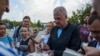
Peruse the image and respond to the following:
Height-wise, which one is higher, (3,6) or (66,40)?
(3,6)

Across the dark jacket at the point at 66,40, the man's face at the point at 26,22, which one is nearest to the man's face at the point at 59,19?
the dark jacket at the point at 66,40

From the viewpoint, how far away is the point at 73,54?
190cm

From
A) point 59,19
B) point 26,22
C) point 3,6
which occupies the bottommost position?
point 26,22

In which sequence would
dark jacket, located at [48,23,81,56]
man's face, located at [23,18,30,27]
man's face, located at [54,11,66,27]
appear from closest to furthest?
dark jacket, located at [48,23,81,56] → man's face, located at [54,11,66,27] → man's face, located at [23,18,30,27]

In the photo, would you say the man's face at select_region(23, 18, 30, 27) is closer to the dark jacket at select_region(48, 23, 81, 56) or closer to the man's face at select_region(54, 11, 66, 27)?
the man's face at select_region(54, 11, 66, 27)

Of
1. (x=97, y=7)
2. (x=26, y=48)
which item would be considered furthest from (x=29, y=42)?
(x=97, y=7)

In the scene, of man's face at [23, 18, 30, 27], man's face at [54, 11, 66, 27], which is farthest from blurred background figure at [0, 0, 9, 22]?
man's face at [23, 18, 30, 27]

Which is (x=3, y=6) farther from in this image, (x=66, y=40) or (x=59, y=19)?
(x=59, y=19)

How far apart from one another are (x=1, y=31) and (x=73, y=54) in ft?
15.7

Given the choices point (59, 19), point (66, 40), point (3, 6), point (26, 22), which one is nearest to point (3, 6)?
point (3, 6)

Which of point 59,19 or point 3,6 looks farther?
point 59,19

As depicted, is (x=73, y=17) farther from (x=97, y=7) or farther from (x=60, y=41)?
(x=97, y=7)

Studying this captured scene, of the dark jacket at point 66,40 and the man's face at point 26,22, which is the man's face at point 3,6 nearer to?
the dark jacket at point 66,40

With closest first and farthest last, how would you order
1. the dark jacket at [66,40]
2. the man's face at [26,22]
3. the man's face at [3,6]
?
1. the man's face at [3,6]
2. the dark jacket at [66,40]
3. the man's face at [26,22]
